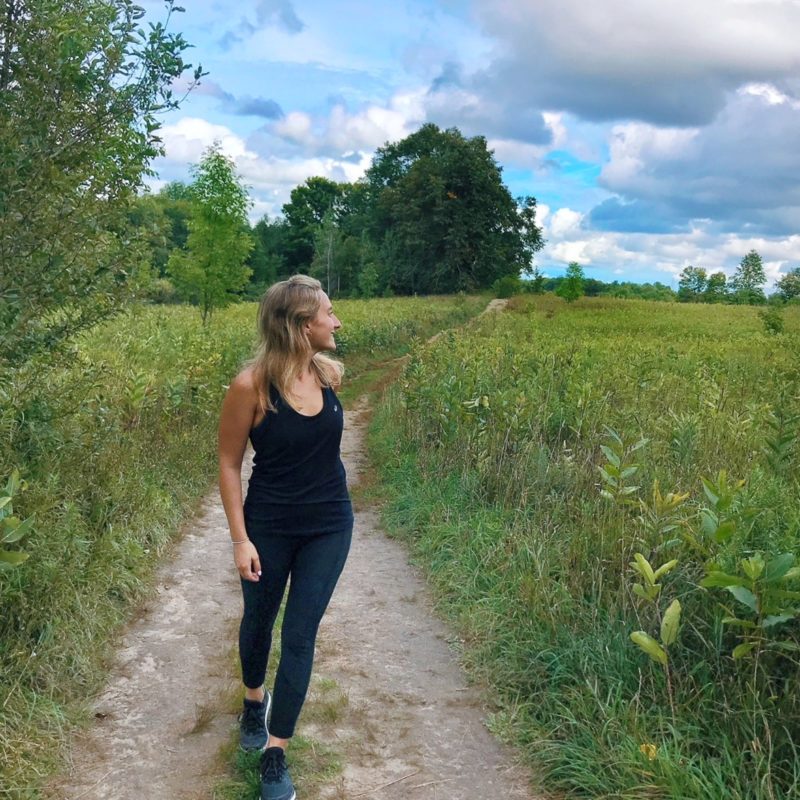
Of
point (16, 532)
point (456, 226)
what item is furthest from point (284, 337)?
point (456, 226)

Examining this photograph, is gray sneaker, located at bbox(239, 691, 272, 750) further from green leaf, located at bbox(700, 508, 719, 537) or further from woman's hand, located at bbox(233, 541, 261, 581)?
green leaf, located at bbox(700, 508, 719, 537)

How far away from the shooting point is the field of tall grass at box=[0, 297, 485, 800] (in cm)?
372

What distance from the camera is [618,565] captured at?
4625 millimetres

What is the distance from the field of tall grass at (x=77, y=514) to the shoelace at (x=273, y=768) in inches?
37.3

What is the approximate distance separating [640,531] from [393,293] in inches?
2216

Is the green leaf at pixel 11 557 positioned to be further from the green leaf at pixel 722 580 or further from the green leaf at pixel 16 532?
the green leaf at pixel 722 580

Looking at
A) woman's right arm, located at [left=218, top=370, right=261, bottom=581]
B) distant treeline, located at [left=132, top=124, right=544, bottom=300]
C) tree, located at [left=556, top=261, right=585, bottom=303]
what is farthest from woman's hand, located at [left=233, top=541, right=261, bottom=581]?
distant treeline, located at [left=132, top=124, right=544, bottom=300]

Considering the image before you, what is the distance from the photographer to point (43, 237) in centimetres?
431

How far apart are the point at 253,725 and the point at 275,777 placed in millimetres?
493

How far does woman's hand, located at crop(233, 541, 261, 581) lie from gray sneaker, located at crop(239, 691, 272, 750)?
810 millimetres

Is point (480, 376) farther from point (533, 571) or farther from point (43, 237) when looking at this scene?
point (43, 237)

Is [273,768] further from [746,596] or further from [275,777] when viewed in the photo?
[746,596]

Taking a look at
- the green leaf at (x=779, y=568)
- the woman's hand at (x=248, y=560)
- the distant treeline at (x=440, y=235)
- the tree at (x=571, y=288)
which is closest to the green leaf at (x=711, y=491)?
the green leaf at (x=779, y=568)

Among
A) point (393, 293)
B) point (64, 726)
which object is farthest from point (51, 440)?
point (393, 293)
